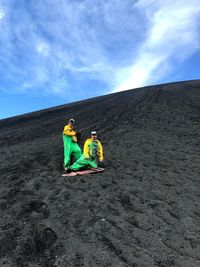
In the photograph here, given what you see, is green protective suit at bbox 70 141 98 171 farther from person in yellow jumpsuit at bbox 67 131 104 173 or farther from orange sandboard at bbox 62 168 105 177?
orange sandboard at bbox 62 168 105 177

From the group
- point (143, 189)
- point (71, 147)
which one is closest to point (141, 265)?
point (143, 189)

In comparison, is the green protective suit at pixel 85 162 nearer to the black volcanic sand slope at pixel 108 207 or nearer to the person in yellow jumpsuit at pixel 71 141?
the black volcanic sand slope at pixel 108 207

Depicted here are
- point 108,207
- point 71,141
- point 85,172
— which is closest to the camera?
point 108,207

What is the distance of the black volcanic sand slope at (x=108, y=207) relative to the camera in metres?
4.25

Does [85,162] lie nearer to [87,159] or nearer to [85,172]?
[87,159]

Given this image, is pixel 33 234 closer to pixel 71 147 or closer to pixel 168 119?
pixel 71 147

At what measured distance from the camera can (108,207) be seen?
5758 millimetres

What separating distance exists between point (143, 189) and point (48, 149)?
18.1ft

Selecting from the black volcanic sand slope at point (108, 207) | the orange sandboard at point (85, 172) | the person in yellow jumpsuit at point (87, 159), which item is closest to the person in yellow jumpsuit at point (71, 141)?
the black volcanic sand slope at point (108, 207)

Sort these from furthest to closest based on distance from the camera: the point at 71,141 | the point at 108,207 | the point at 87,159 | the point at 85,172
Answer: the point at 71,141 < the point at 87,159 < the point at 85,172 < the point at 108,207

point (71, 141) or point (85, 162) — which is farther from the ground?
point (71, 141)

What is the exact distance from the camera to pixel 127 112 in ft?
60.5

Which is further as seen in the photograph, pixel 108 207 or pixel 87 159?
pixel 87 159

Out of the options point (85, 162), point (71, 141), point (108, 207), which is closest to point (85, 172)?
point (85, 162)
